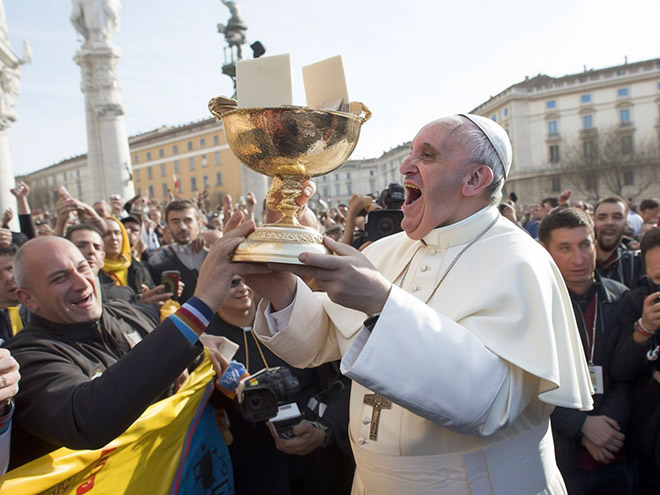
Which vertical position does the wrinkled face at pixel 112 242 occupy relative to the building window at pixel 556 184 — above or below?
below

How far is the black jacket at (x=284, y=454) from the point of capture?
2787mm

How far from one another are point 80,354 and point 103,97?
Result: 19.3 m

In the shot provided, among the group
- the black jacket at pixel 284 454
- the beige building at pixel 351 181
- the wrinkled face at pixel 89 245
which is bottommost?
the black jacket at pixel 284 454

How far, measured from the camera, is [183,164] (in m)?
69.1

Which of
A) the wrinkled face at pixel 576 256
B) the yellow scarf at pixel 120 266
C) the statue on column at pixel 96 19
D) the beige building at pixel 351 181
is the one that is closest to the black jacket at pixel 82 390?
the wrinkled face at pixel 576 256

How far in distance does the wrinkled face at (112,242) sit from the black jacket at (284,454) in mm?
2127

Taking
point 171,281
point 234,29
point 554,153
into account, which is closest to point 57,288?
point 171,281

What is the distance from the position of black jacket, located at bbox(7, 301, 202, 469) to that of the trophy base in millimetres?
389

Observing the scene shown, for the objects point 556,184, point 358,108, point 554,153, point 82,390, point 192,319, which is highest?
point 554,153

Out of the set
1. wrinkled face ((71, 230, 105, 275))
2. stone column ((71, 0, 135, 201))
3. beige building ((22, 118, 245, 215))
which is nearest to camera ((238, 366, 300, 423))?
wrinkled face ((71, 230, 105, 275))

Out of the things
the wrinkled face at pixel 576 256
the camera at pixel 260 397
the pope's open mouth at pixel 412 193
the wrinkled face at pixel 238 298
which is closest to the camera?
the pope's open mouth at pixel 412 193

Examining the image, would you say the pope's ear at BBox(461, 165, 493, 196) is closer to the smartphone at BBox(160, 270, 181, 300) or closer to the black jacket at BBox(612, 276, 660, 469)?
the black jacket at BBox(612, 276, 660, 469)

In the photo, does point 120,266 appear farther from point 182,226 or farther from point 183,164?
point 183,164

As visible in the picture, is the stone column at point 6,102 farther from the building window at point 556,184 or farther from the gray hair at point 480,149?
the building window at point 556,184
